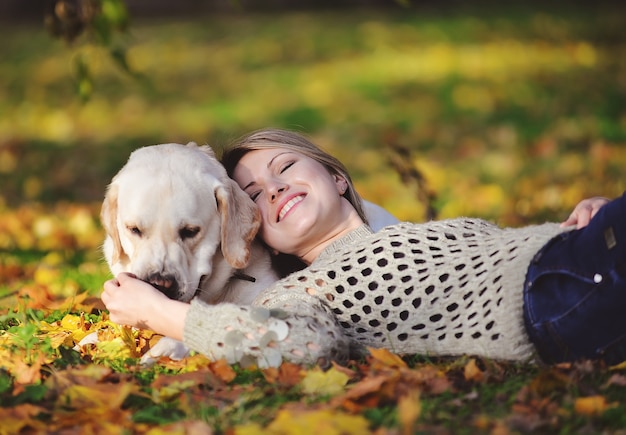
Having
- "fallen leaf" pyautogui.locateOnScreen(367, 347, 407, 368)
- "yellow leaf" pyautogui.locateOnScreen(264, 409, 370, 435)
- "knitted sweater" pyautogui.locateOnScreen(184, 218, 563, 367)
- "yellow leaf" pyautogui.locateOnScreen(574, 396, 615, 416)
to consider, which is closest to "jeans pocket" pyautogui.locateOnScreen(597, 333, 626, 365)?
"knitted sweater" pyautogui.locateOnScreen(184, 218, 563, 367)

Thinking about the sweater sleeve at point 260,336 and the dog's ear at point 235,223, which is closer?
the sweater sleeve at point 260,336

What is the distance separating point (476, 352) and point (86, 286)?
8.73 ft

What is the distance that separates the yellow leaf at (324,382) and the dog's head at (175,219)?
809 mm

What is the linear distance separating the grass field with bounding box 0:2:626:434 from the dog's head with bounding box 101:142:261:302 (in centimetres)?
35

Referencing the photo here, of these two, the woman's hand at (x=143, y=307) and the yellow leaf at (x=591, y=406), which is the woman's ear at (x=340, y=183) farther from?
the yellow leaf at (x=591, y=406)

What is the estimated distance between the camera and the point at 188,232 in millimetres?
3693

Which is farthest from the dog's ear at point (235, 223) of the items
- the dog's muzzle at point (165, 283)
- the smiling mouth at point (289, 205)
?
the dog's muzzle at point (165, 283)

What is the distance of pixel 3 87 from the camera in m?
12.9

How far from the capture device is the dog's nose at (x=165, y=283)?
3.49 meters

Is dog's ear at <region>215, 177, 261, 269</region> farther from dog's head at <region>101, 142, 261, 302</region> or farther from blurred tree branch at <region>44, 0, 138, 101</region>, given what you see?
blurred tree branch at <region>44, 0, 138, 101</region>

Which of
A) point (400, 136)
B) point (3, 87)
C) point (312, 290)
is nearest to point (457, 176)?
point (400, 136)

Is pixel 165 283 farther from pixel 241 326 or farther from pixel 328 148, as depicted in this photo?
pixel 328 148

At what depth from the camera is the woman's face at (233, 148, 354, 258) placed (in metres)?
3.93

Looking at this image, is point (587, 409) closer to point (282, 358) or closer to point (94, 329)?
point (282, 358)
